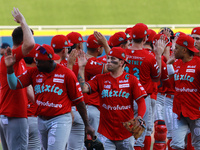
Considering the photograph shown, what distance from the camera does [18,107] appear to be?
6.38m

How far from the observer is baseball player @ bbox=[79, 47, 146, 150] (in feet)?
21.3

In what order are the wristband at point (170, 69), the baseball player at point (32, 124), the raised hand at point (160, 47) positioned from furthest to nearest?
the raised hand at point (160, 47)
the wristband at point (170, 69)
the baseball player at point (32, 124)

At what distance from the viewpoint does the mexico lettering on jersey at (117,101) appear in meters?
6.51

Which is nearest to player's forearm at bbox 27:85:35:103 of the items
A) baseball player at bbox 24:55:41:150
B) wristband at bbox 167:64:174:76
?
baseball player at bbox 24:55:41:150

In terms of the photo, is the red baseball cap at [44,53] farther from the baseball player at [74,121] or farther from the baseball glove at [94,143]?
the baseball player at [74,121]

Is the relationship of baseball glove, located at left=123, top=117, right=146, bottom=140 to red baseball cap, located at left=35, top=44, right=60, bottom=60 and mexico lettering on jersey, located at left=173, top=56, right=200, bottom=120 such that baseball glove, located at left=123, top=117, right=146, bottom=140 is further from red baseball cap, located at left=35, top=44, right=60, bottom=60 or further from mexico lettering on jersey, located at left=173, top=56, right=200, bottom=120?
mexico lettering on jersey, located at left=173, top=56, right=200, bottom=120

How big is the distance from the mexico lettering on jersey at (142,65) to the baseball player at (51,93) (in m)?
2.23
